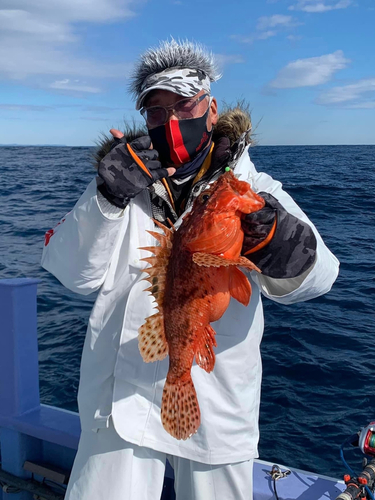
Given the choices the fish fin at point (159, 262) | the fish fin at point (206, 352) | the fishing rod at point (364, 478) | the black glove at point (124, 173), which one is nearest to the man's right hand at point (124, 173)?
the black glove at point (124, 173)

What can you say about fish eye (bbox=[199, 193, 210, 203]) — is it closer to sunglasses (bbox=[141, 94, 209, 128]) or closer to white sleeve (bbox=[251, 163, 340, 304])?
white sleeve (bbox=[251, 163, 340, 304])

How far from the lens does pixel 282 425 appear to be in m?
6.76

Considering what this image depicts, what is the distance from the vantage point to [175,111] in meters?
Answer: 3.17

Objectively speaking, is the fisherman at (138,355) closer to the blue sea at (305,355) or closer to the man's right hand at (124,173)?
the man's right hand at (124,173)

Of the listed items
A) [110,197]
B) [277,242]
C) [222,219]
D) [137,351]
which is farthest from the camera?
[137,351]

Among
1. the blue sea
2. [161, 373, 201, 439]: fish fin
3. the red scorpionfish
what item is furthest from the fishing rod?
the blue sea

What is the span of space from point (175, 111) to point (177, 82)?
19cm

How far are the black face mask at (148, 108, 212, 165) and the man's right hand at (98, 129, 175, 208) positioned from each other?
1.45 ft

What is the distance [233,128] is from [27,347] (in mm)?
2536

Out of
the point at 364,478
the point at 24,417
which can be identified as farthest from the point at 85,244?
the point at 364,478

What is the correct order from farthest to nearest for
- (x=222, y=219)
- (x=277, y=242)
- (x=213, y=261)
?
(x=277, y=242) < (x=222, y=219) < (x=213, y=261)

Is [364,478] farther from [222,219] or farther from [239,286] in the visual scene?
[222,219]

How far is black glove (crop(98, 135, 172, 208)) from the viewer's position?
8.26 feet

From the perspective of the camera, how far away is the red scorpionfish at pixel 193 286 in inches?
88.2
